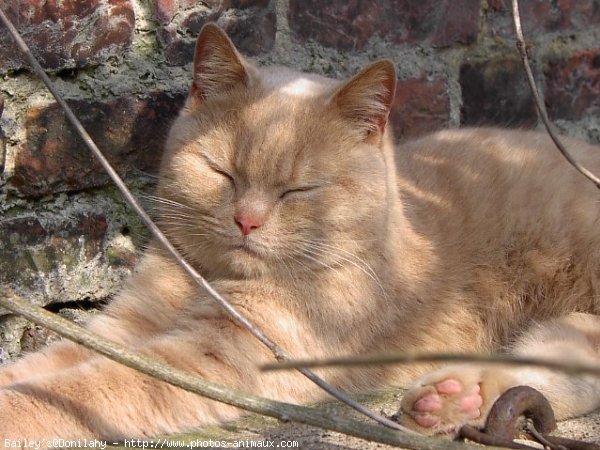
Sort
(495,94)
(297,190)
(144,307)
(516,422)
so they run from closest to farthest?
(516,422)
(297,190)
(144,307)
(495,94)

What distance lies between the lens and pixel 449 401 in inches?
58.2

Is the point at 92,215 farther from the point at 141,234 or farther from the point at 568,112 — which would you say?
the point at 568,112

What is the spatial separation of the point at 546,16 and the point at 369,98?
1065 millimetres

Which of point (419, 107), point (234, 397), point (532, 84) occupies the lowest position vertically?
point (234, 397)

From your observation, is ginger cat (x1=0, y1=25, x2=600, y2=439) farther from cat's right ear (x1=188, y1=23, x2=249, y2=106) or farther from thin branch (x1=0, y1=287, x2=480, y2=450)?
thin branch (x1=0, y1=287, x2=480, y2=450)

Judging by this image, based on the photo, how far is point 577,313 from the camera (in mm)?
1896

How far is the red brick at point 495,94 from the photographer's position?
2.47 metres

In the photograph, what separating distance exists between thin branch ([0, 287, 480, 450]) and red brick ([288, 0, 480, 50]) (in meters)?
1.22

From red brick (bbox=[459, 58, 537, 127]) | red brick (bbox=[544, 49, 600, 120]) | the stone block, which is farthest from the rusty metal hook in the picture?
red brick (bbox=[544, 49, 600, 120])

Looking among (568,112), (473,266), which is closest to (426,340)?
(473,266)

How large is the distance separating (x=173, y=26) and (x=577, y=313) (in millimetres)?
1212

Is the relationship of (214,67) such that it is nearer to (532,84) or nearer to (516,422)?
(532,84)

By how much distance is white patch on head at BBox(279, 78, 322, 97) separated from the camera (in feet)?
5.97

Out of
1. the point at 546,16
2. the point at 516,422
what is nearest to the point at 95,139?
the point at 516,422
